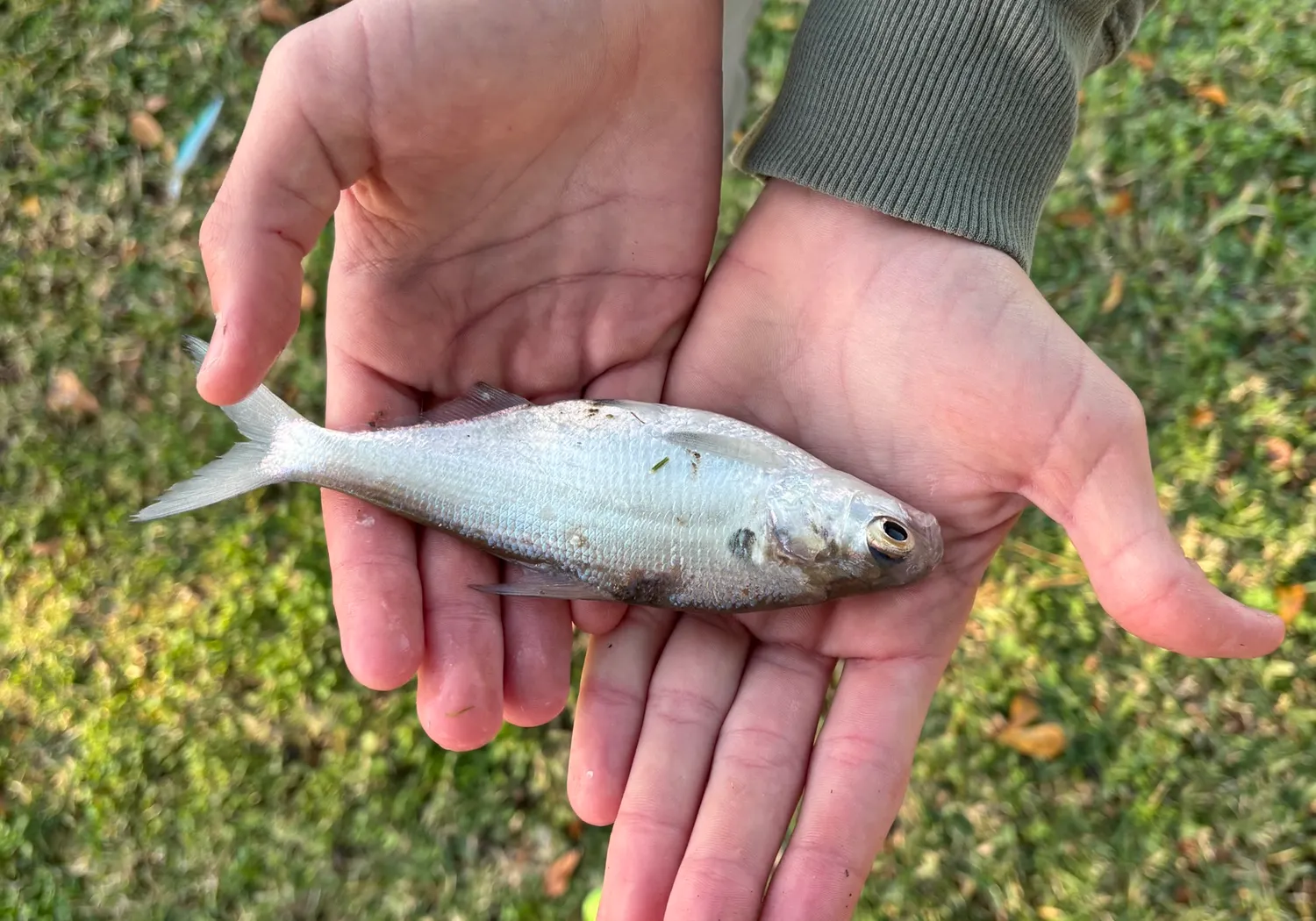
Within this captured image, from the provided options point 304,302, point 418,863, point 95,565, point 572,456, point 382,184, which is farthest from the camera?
point 304,302

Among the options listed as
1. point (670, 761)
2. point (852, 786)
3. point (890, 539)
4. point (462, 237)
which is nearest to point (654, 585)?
point (670, 761)

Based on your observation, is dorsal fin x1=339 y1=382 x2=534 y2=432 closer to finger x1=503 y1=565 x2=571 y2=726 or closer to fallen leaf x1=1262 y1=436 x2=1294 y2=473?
finger x1=503 y1=565 x2=571 y2=726

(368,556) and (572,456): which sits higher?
(572,456)

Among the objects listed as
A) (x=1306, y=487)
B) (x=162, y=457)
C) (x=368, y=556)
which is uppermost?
(x=368, y=556)

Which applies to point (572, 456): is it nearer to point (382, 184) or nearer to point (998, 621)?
point (382, 184)

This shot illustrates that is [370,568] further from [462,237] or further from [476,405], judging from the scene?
[462,237]

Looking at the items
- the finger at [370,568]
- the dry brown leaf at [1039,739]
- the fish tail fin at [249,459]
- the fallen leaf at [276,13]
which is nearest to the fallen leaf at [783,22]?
the fallen leaf at [276,13]

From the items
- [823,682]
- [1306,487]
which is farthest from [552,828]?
[1306,487]

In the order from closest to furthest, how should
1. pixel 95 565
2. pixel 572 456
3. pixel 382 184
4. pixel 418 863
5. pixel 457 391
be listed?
pixel 382 184 → pixel 572 456 → pixel 457 391 → pixel 418 863 → pixel 95 565
